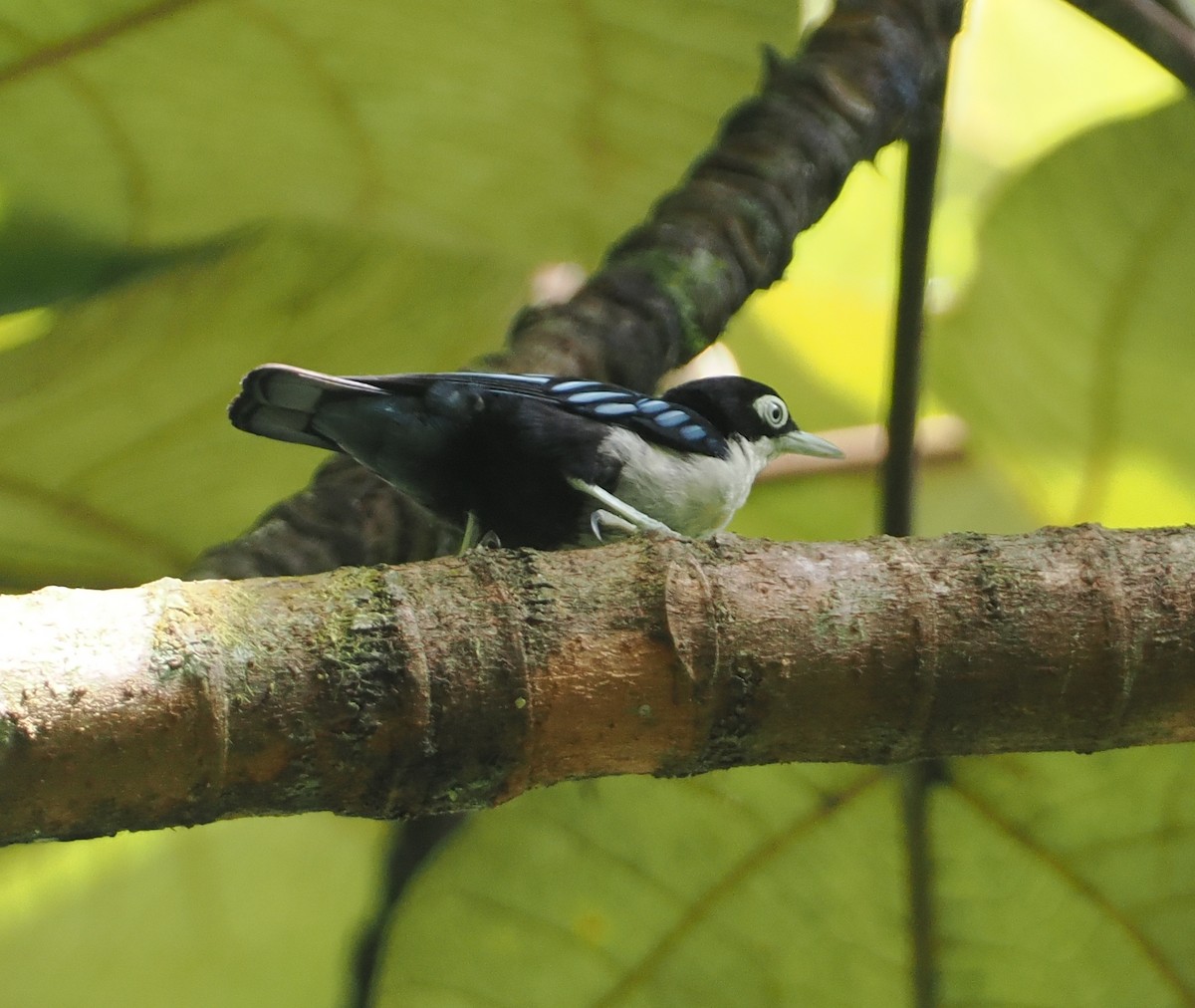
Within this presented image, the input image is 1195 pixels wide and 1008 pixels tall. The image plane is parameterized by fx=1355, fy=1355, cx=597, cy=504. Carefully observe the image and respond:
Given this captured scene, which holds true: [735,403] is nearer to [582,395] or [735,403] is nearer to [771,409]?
[771,409]

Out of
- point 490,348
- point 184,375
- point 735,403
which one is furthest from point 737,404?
point 184,375

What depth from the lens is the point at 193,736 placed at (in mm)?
982

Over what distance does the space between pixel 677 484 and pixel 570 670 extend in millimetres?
861

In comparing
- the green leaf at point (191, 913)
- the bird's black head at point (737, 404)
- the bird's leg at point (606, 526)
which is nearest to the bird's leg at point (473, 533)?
the bird's leg at point (606, 526)

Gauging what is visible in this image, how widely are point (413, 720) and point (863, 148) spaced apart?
4.67 feet

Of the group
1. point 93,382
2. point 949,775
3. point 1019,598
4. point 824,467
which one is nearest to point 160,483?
point 93,382

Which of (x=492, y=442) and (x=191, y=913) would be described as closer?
(x=492, y=442)

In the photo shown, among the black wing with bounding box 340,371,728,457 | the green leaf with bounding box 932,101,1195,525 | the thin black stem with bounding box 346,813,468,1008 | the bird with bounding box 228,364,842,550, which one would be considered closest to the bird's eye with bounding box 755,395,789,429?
the black wing with bounding box 340,371,728,457

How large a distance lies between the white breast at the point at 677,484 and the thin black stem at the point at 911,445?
246 mm

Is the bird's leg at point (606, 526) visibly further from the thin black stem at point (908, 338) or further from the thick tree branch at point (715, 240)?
the thin black stem at point (908, 338)

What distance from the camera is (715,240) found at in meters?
→ 2.02

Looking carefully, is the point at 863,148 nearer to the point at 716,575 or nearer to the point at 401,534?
the point at 401,534

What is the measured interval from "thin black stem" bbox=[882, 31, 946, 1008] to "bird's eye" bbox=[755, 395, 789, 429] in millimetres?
219

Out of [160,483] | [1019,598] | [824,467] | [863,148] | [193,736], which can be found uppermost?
[863,148]
